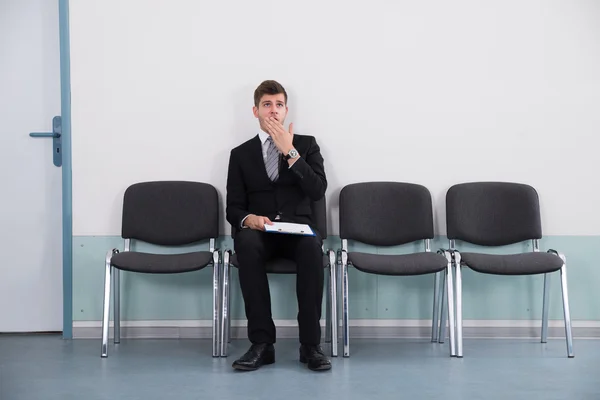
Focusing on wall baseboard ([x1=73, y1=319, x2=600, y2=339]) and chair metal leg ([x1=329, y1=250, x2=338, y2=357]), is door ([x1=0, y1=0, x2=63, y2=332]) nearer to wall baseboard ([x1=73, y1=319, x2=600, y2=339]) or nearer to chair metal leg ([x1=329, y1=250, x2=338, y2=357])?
wall baseboard ([x1=73, y1=319, x2=600, y2=339])

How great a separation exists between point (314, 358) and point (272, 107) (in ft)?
4.05

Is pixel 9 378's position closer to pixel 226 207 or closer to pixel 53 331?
pixel 53 331

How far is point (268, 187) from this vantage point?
3.23m

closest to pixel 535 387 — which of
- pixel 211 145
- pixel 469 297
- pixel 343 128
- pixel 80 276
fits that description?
pixel 469 297

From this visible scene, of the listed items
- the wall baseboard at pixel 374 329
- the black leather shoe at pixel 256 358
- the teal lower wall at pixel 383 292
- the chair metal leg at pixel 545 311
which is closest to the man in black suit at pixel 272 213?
the black leather shoe at pixel 256 358

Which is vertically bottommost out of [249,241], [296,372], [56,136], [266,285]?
[296,372]

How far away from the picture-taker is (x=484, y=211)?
3.47 meters

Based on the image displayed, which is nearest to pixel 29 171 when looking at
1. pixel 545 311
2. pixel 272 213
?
pixel 272 213

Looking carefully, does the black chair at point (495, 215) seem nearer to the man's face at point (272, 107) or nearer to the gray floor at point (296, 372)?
the gray floor at point (296, 372)

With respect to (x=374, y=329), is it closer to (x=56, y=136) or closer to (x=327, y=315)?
(x=327, y=315)

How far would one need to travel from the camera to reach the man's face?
3234mm

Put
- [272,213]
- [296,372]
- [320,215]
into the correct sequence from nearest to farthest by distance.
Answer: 1. [296,372]
2. [272,213]
3. [320,215]

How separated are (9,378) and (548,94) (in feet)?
9.92

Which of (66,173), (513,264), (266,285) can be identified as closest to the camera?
(266,285)
